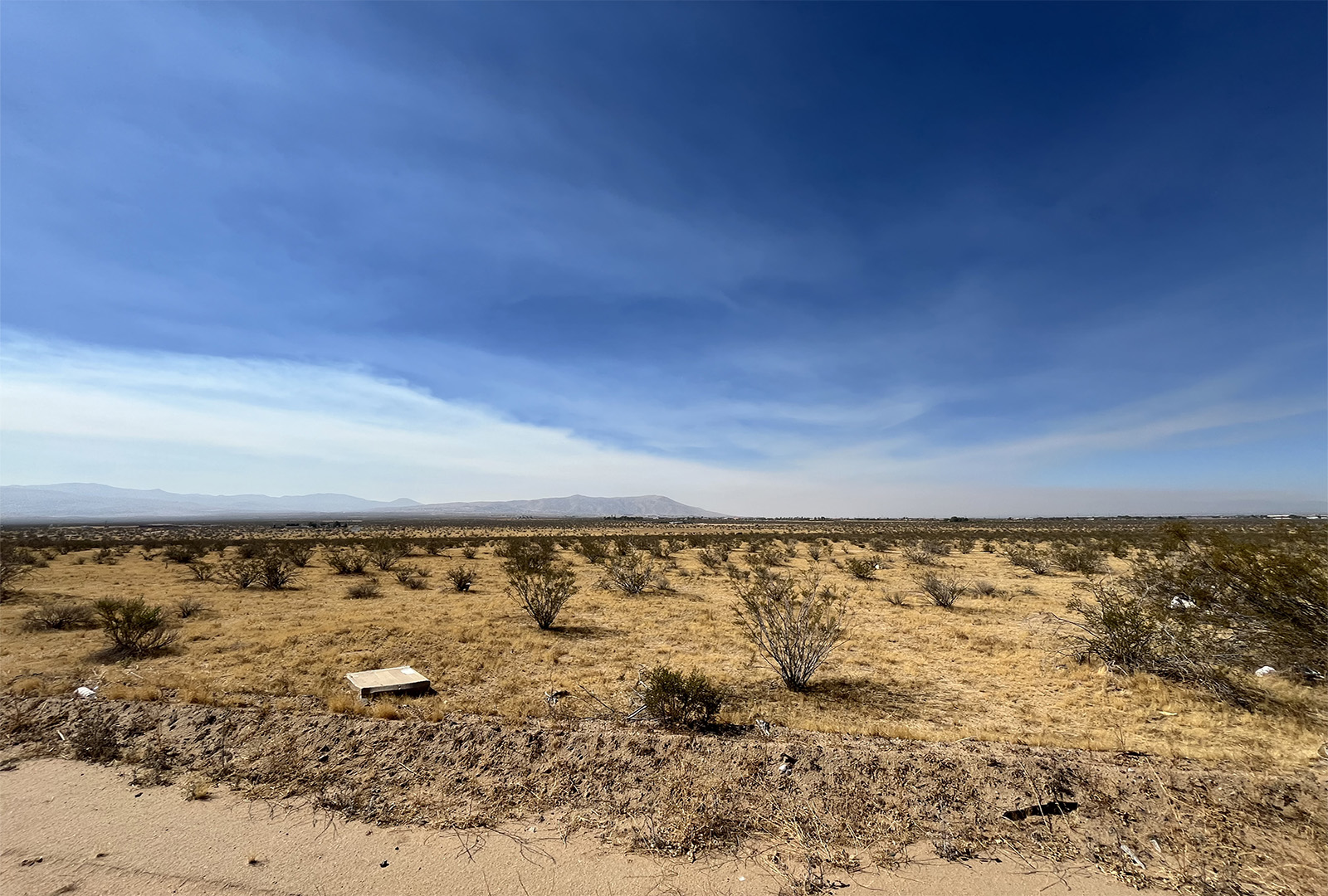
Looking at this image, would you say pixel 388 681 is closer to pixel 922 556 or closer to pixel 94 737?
pixel 94 737

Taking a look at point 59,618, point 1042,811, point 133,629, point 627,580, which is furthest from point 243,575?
point 1042,811

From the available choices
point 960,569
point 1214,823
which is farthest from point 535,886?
point 960,569

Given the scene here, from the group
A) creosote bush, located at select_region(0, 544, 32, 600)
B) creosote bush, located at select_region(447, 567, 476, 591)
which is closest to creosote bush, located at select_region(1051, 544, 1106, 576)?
creosote bush, located at select_region(447, 567, 476, 591)

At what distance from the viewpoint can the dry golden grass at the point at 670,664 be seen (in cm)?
791

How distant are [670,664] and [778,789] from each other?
5.75 m

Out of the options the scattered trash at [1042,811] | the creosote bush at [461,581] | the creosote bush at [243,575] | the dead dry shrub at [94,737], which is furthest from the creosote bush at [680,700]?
the creosote bush at [243,575]

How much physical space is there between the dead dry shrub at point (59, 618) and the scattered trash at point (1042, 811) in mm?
20002

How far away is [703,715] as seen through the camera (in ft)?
25.7

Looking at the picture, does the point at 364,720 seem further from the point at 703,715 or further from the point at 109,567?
the point at 109,567

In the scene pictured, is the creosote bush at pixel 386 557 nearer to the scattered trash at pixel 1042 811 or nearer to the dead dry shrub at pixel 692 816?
the dead dry shrub at pixel 692 816

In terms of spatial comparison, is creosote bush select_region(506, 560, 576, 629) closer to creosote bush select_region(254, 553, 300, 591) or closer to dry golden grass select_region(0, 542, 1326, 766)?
dry golden grass select_region(0, 542, 1326, 766)

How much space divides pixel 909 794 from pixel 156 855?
23.2ft

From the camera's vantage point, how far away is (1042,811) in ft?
17.9

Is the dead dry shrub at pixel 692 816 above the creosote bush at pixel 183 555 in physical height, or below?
above
